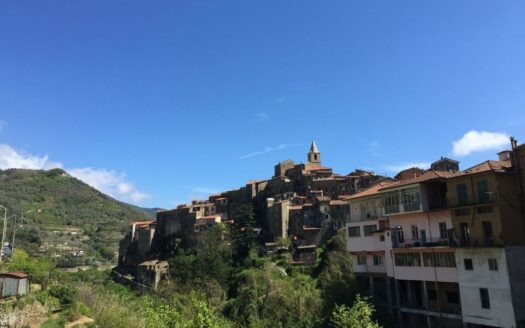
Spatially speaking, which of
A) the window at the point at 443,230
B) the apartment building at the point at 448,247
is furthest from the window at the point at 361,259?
the window at the point at 443,230

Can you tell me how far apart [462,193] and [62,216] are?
401 ft

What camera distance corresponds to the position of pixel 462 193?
31703 millimetres

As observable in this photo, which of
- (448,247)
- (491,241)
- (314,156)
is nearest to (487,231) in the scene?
(491,241)

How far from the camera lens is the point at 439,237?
1325 inches

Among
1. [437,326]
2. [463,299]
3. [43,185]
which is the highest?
[43,185]

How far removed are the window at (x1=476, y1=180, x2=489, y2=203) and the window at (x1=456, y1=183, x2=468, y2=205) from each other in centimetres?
100

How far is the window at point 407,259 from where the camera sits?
34656 millimetres

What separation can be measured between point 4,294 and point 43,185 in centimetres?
13145

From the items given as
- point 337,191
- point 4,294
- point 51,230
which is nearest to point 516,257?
point 4,294

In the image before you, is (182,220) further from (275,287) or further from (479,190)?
(479,190)

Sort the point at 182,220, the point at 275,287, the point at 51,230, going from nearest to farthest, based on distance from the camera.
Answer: the point at 275,287
the point at 182,220
the point at 51,230

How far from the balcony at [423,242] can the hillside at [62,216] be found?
237 ft

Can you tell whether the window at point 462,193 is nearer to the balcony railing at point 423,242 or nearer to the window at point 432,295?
the balcony railing at point 423,242

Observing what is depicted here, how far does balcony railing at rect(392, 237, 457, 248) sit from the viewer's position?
32669 mm
